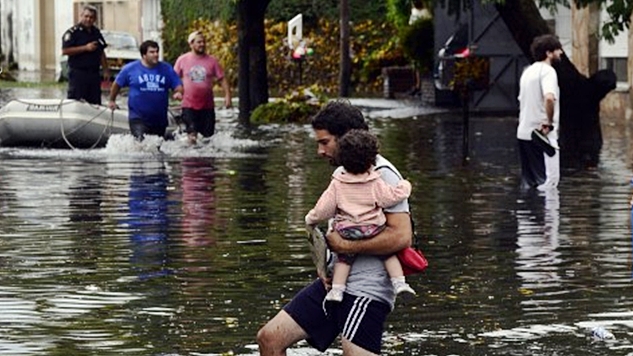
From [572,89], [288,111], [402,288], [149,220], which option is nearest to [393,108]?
[288,111]

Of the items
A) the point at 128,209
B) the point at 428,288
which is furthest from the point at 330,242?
the point at 128,209

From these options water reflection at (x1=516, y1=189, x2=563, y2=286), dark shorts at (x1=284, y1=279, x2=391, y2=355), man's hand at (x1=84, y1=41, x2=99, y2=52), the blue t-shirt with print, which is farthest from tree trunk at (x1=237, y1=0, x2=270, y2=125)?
dark shorts at (x1=284, y1=279, x2=391, y2=355)

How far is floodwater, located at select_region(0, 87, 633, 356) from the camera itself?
10.6 m

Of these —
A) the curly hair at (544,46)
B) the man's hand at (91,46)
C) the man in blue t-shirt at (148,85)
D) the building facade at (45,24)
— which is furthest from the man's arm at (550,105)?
the building facade at (45,24)

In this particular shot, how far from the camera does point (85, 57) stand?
2691cm

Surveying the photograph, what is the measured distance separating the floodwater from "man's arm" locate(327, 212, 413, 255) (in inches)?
72.6

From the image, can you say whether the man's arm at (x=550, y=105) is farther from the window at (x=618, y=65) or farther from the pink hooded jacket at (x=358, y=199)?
the window at (x=618, y=65)

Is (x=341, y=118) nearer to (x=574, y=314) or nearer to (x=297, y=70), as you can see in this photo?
(x=574, y=314)

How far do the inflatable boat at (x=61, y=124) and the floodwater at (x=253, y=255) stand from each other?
1.65 m

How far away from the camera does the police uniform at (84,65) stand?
26938 mm

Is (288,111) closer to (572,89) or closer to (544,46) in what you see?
(572,89)

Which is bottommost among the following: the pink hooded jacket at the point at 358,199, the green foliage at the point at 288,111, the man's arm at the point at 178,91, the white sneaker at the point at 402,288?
the green foliage at the point at 288,111

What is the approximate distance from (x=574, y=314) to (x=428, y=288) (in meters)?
1.43

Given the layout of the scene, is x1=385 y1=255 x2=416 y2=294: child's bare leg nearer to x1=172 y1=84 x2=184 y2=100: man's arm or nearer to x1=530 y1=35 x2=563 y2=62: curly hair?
x1=530 y1=35 x2=563 y2=62: curly hair
